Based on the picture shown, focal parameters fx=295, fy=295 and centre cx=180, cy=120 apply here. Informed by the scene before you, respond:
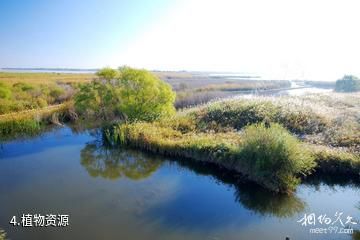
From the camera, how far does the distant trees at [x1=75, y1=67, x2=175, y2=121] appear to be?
2245cm

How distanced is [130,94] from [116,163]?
7728 millimetres

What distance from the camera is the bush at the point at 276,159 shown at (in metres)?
11.8

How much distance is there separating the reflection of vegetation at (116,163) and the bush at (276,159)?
5.19 meters

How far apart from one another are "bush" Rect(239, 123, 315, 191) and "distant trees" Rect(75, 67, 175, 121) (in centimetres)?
1111

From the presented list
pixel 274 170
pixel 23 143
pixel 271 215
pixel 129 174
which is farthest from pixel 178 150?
pixel 23 143

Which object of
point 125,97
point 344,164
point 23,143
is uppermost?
point 125,97

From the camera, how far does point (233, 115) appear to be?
23.3 m

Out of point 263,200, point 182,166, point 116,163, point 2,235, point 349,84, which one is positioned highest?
point 349,84

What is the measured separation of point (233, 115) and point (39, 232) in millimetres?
16923

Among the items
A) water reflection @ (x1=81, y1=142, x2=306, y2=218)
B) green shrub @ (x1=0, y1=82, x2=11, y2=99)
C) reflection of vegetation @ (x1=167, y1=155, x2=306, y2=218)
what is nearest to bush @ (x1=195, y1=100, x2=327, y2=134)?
water reflection @ (x1=81, y1=142, x2=306, y2=218)

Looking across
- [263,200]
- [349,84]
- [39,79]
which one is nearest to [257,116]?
[263,200]

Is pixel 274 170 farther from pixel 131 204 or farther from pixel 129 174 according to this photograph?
pixel 129 174

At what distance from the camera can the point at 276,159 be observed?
39.3 ft

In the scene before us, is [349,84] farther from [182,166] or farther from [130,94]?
[182,166]
